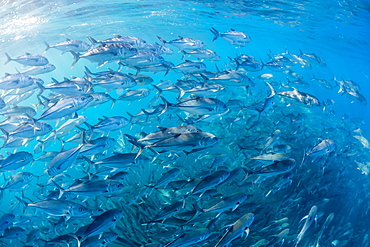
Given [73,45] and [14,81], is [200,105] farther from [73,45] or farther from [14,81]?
→ [73,45]

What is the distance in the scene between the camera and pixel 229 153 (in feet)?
28.5

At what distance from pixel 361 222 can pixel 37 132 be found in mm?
11188

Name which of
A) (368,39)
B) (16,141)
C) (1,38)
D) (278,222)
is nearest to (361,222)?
(278,222)

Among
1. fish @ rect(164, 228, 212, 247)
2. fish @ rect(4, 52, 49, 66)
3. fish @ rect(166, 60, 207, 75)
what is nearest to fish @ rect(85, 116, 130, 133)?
fish @ rect(166, 60, 207, 75)

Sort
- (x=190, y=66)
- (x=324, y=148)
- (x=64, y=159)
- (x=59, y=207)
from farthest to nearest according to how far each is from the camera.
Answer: (x=190, y=66) < (x=324, y=148) < (x=64, y=159) < (x=59, y=207)

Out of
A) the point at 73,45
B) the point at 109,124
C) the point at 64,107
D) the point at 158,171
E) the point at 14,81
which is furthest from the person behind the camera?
the point at 158,171

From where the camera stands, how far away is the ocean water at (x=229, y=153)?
211 inches

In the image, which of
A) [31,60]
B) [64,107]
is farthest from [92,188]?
[31,60]

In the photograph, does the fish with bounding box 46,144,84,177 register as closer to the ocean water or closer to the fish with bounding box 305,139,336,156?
the ocean water

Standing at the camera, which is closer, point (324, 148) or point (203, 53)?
point (324, 148)

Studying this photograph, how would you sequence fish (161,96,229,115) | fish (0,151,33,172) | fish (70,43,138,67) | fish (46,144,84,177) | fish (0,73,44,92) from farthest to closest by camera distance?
fish (70,43,138,67)
fish (0,73,44,92)
fish (0,151,33,172)
fish (161,96,229,115)
fish (46,144,84,177)

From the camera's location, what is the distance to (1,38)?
19594mm

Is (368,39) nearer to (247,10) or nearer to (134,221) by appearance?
(247,10)

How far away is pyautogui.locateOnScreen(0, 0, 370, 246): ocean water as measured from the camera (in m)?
5.35
